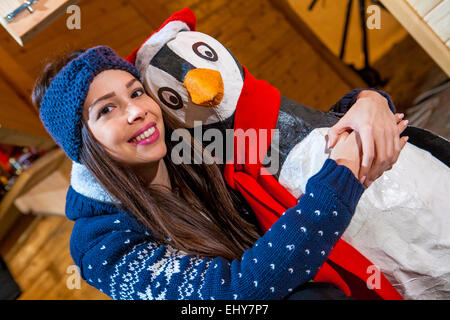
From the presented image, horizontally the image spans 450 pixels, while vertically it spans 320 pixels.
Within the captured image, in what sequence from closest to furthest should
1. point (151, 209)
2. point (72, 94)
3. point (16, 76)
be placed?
point (72, 94) → point (151, 209) → point (16, 76)

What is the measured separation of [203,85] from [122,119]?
256 mm

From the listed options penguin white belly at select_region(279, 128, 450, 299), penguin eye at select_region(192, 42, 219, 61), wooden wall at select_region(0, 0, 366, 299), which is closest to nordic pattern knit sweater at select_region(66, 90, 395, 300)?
penguin white belly at select_region(279, 128, 450, 299)

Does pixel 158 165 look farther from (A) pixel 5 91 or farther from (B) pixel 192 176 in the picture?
(A) pixel 5 91

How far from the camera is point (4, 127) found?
167 cm

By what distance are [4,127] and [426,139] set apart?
1907 millimetres

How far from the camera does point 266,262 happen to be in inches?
32.0

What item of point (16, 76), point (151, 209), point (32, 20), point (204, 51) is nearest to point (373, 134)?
point (204, 51)

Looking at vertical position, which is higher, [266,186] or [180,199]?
[180,199]

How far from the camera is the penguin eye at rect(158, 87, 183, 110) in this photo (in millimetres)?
1022

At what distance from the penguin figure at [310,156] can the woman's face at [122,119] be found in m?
0.10

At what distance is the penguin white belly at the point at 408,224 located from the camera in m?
0.90

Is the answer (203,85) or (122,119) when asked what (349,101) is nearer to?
(203,85)

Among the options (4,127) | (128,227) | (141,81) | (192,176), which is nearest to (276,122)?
(192,176)

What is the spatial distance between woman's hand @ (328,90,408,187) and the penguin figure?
6 cm
